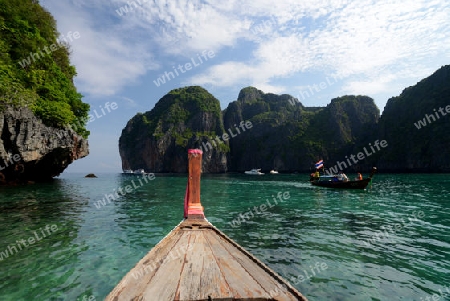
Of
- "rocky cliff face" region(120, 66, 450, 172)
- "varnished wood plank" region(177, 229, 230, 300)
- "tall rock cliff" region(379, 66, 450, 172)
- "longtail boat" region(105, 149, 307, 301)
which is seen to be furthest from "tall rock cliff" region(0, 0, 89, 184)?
"tall rock cliff" region(379, 66, 450, 172)

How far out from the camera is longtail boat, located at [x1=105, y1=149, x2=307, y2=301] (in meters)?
2.74

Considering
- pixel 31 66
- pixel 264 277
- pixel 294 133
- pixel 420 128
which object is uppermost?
pixel 294 133

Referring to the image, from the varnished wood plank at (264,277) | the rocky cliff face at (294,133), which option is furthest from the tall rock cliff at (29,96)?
the rocky cliff face at (294,133)

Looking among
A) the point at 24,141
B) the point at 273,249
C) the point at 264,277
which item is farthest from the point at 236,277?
the point at 24,141

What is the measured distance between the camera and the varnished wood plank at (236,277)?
9.15 ft

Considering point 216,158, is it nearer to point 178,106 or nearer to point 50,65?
point 178,106

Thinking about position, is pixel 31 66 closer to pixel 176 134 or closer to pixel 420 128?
pixel 176 134

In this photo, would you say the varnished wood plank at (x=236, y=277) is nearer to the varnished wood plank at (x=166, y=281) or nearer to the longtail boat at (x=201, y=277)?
the longtail boat at (x=201, y=277)

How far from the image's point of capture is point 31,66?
26859mm

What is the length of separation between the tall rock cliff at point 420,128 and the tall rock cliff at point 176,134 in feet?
275

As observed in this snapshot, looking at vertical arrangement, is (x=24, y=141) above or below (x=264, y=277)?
above

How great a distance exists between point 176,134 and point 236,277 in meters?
139

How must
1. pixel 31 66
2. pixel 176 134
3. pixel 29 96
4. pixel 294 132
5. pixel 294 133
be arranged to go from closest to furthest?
pixel 29 96 < pixel 31 66 < pixel 176 134 < pixel 294 133 < pixel 294 132

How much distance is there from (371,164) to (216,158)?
7789 centimetres
